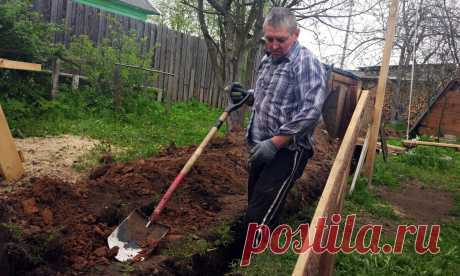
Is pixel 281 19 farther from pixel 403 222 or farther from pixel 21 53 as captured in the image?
pixel 21 53

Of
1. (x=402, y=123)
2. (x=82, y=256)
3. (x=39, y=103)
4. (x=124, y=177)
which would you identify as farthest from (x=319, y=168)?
(x=402, y=123)

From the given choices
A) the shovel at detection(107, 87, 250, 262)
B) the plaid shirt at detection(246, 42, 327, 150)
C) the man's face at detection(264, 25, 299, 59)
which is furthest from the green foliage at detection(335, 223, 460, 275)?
the man's face at detection(264, 25, 299, 59)

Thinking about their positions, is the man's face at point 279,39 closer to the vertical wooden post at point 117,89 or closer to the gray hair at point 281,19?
the gray hair at point 281,19

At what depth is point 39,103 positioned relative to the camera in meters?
7.48

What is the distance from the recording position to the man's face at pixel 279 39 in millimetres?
3035

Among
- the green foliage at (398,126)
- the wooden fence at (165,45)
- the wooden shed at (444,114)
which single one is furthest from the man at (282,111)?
the green foliage at (398,126)

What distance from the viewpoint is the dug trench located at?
8.71 feet

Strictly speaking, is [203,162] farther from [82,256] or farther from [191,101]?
[191,101]

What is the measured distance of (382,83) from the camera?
5.75 m

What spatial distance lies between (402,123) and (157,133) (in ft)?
38.3

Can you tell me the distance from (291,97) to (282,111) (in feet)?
0.39

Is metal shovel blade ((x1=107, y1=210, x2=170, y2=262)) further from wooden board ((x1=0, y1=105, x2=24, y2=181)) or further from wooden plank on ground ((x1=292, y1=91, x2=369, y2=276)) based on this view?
wooden board ((x1=0, y1=105, x2=24, y2=181))

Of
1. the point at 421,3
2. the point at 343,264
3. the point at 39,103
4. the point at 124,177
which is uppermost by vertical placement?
the point at 421,3

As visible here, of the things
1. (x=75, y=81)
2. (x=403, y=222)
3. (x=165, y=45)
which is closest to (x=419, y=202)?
(x=403, y=222)
